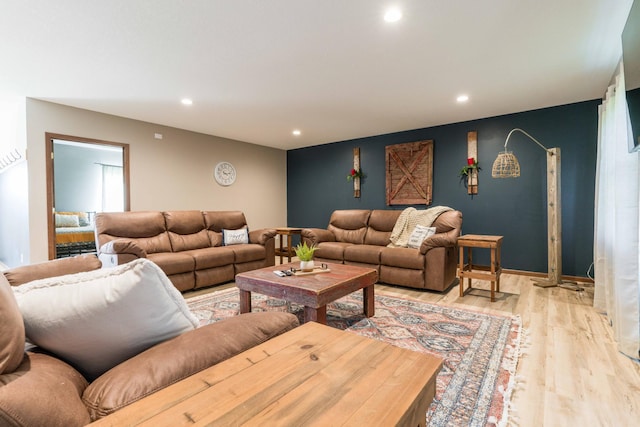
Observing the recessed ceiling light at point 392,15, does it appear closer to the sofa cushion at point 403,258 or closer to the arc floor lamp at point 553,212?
the arc floor lamp at point 553,212

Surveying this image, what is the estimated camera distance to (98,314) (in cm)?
84

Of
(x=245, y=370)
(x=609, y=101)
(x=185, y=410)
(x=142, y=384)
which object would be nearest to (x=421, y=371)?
(x=245, y=370)

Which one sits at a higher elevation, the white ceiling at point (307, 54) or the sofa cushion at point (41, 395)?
the white ceiling at point (307, 54)

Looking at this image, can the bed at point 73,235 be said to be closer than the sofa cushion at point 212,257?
No

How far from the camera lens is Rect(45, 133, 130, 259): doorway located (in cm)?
625

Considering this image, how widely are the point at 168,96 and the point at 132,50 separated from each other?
44.4 inches

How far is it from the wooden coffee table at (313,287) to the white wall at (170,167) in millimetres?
3067

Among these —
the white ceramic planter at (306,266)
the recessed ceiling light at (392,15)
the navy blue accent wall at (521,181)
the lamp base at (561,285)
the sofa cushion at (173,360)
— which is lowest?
the lamp base at (561,285)

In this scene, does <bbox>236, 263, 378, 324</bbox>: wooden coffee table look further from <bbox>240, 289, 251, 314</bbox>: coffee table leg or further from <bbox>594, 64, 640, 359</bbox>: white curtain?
<bbox>594, 64, 640, 359</bbox>: white curtain

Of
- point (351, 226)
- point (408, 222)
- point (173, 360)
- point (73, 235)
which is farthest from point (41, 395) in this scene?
point (73, 235)

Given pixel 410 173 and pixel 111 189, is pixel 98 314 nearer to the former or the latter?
pixel 410 173

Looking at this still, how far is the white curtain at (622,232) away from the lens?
2.17m

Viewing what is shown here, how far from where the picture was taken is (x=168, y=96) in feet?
12.3

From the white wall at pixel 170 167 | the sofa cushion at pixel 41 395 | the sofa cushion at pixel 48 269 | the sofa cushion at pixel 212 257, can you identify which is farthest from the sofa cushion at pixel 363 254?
the sofa cushion at pixel 41 395
